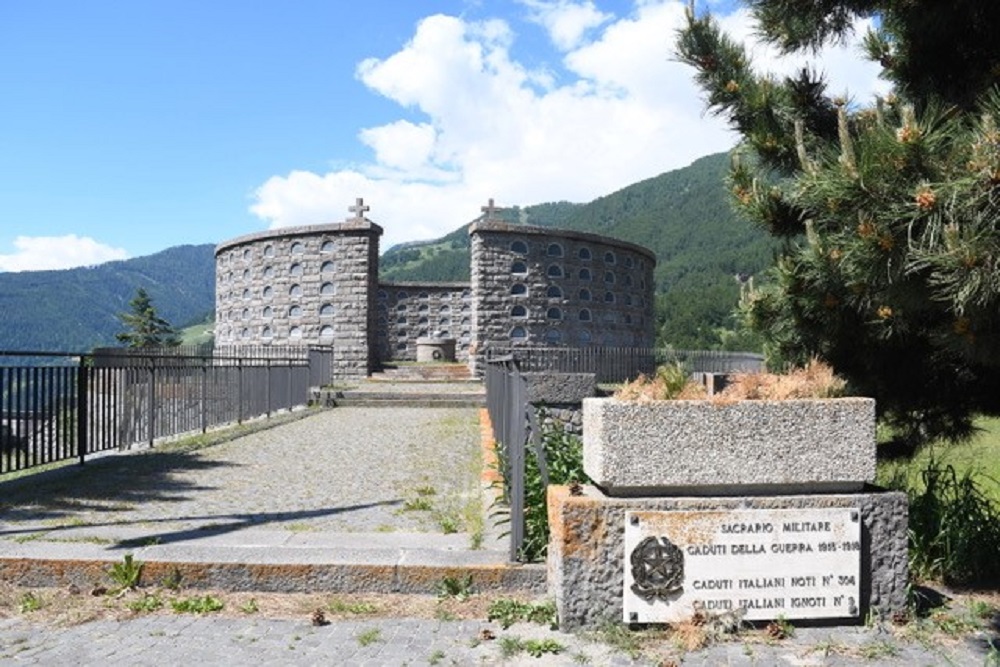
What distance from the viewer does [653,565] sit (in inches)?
143

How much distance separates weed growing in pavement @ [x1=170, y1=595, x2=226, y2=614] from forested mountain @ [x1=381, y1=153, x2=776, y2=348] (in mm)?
50307

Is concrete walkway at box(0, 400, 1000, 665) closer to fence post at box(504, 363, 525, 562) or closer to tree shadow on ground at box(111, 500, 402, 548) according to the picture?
tree shadow on ground at box(111, 500, 402, 548)

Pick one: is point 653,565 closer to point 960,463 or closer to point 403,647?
point 403,647

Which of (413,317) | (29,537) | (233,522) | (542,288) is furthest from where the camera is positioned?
(413,317)

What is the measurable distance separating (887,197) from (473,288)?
22.2 metres

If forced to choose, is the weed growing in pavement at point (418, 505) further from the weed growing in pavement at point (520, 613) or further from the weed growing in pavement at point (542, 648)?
the weed growing in pavement at point (542, 648)

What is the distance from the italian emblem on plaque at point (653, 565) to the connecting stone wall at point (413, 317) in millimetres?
27985

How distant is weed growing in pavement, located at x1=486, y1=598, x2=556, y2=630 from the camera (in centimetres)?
378

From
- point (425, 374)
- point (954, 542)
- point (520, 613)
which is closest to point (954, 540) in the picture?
point (954, 542)

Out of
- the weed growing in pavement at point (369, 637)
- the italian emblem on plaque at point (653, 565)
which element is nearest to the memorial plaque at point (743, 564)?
the italian emblem on plaque at point (653, 565)

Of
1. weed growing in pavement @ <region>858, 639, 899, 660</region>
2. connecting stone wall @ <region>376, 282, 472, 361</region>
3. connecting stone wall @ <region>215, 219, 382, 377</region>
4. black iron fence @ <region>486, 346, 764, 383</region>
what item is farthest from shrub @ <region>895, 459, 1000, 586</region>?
connecting stone wall @ <region>376, 282, 472, 361</region>

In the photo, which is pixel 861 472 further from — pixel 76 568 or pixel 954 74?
pixel 76 568

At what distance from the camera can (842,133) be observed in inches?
129

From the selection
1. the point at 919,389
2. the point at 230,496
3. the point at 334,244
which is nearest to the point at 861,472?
the point at 919,389
